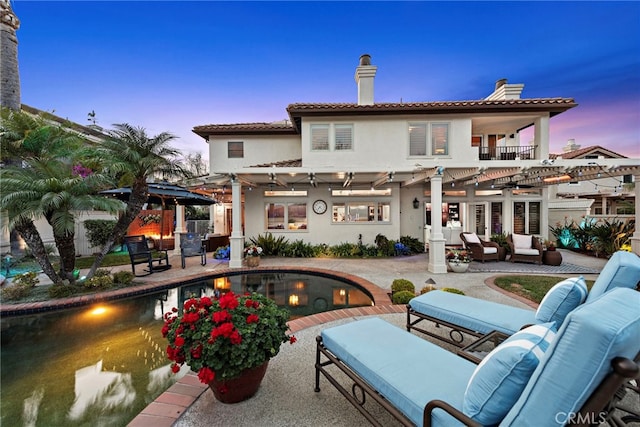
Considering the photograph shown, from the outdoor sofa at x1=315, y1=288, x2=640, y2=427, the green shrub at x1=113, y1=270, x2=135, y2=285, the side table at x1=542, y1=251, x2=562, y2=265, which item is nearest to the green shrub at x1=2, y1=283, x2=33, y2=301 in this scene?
the green shrub at x1=113, y1=270, x2=135, y2=285

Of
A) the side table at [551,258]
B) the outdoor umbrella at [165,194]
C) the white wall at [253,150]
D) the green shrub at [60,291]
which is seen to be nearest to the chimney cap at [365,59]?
the white wall at [253,150]

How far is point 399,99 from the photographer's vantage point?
11.2 meters

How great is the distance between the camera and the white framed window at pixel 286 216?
11.4m

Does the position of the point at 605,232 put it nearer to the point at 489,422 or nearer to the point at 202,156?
the point at 489,422

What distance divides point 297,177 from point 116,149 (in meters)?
5.34

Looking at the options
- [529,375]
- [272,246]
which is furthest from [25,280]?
[529,375]

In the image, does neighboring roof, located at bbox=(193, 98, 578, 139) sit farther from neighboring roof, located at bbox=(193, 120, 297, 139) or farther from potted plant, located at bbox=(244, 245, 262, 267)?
potted plant, located at bbox=(244, 245, 262, 267)

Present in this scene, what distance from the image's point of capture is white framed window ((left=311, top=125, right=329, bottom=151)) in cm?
952

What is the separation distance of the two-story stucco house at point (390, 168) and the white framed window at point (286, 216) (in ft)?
0.15

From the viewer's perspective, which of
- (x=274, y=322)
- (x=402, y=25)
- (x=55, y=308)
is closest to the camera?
(x=274, y=322)

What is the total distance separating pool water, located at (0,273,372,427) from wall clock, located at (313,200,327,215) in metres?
5.41

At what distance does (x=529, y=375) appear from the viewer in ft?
4.16

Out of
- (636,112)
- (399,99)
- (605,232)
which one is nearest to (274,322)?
(636,112)

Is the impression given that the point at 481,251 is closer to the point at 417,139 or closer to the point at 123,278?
the point at 417,139
